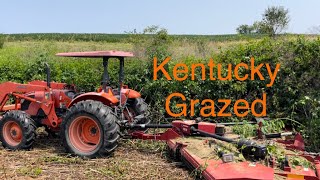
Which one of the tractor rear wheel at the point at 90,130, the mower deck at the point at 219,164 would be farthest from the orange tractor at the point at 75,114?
the mower deck at the point at 219,164

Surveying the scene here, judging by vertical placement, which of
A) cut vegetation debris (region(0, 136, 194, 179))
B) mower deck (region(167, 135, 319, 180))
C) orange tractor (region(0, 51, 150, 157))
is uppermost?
orange tractor (region(0, 51, 150, 157))

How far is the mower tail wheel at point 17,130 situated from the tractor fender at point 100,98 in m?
0.89

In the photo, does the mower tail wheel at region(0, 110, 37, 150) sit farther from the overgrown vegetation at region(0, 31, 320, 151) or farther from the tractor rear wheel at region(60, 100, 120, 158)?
the overgrown vegetation at region(0, 31, 320, 151)

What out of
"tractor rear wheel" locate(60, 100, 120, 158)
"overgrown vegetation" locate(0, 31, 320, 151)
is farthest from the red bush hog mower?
"overgrown vegetation" locate(0, 31, 320, 151)

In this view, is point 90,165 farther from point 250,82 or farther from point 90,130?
point 250,82

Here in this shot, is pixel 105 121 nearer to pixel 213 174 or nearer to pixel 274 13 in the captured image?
pixel 213 174

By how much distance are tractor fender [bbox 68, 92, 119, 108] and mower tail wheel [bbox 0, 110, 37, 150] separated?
89 cm

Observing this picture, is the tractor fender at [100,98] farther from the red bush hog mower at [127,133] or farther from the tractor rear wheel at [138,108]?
the tractor rear wheel at [138,108]

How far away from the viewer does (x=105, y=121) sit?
6.18m

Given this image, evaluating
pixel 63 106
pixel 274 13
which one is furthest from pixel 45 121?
pixel 274 13

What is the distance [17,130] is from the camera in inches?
277
